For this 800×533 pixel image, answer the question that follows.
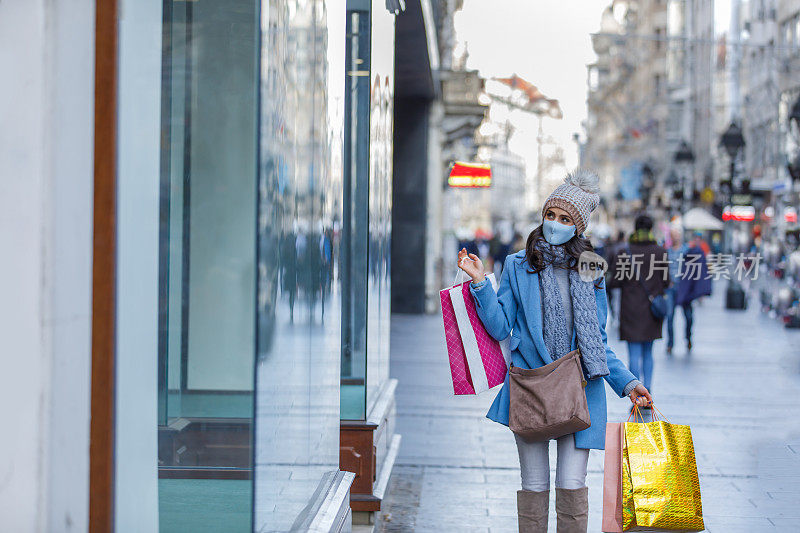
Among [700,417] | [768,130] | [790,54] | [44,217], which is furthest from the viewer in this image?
[768,130]

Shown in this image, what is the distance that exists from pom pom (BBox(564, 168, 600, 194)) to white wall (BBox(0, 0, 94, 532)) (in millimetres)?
2407

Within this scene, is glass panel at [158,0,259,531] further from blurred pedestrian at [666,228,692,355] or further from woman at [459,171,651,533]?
blurred pedestrian at [666,228,692,355]

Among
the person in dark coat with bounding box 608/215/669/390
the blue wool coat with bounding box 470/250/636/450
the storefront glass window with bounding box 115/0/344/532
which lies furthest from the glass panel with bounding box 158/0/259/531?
the person in dark coat with bounding box 608/215/669/390

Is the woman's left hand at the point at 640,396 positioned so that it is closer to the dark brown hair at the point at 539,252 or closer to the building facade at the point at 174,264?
the dark brown hair at the point at 539,252

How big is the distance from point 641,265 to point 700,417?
2016mm

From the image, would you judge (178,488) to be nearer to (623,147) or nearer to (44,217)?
(44,217)

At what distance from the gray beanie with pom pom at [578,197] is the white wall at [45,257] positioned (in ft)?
7.43

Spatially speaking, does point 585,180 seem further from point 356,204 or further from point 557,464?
point 356,204

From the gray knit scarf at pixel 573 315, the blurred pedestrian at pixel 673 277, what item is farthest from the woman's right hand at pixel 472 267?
the blurred pedestrian at pixel 673 277

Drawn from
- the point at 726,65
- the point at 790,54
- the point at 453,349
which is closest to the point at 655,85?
the point at 726,65

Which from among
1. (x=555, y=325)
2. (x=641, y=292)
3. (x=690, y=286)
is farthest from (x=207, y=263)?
(x=690, y=286)

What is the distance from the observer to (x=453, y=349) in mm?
4480

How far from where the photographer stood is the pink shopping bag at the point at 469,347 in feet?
14.6

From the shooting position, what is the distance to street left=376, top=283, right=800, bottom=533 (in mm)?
6215
